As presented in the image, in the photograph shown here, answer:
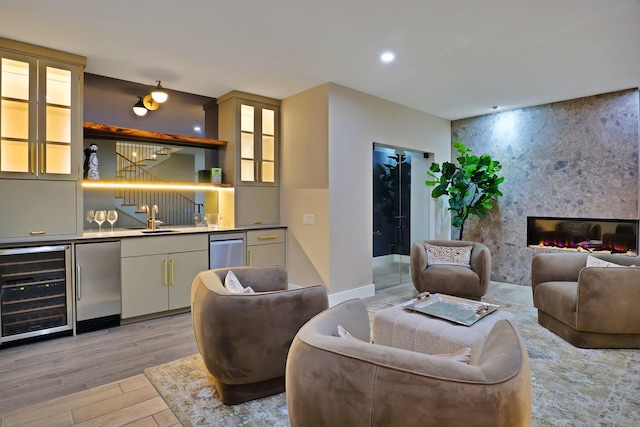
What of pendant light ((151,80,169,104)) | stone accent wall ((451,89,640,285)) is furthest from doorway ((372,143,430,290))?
pendant light ((151,80,169,104))

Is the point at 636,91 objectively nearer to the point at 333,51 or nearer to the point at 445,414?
the point at 333,51

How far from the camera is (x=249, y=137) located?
16.1 ft

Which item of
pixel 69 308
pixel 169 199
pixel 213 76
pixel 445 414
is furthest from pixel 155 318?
pixel 445 414

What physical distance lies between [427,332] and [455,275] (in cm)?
202

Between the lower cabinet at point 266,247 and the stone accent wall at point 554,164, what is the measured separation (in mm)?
3411

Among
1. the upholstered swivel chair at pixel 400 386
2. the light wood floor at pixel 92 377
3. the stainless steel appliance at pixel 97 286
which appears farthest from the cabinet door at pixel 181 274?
the upholstered swivel chair at pixel 400 386

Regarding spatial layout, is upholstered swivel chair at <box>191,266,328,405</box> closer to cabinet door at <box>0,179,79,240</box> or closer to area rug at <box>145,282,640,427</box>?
area rug at <box>145,282,640,427</box>

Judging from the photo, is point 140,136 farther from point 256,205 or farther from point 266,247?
point 266,247

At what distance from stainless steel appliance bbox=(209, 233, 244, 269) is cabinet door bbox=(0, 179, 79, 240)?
143 centimetres

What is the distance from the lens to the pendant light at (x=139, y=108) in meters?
4.35

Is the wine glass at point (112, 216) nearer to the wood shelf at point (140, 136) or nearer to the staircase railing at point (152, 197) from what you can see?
the staircase railing at point (152, 197)

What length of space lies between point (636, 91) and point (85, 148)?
687 cm

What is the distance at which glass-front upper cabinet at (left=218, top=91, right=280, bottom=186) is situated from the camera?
4.75 m

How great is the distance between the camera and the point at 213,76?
13.6 feet
